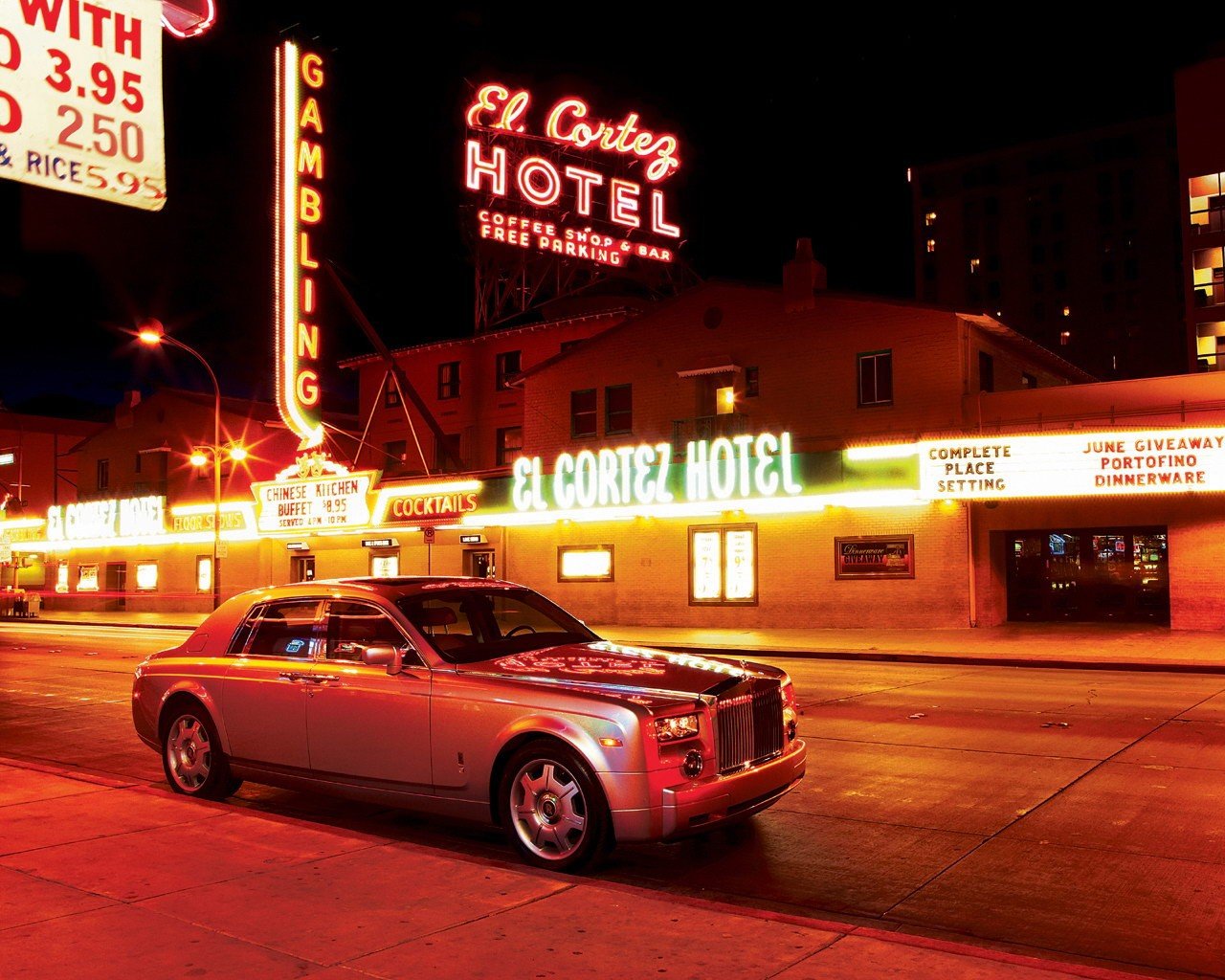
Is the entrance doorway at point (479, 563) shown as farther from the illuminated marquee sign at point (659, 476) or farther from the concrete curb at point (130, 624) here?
the concrete curb at point (130, 624)

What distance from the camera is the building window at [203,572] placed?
44594mm

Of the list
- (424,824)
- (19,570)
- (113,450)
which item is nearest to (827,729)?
(424,824)

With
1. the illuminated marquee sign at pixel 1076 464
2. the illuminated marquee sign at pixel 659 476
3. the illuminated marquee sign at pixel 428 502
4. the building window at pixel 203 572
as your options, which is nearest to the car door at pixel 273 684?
the illuminated marquee sign at pixel 659 476

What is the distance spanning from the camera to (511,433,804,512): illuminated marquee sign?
26406 mm

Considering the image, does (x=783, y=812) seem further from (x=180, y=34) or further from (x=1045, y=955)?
(x=180, y=34)

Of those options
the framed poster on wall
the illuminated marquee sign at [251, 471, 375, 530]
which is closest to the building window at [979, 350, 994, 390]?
the framed poster on wall

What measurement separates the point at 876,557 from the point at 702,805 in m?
21.3

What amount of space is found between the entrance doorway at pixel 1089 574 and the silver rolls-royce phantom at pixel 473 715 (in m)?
21.0

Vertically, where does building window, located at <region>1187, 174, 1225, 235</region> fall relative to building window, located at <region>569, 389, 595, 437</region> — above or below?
above

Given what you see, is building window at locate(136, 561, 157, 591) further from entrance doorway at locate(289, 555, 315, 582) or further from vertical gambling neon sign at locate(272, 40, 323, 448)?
vertical gambling neon sign at locate(272, 40, 323, 448)

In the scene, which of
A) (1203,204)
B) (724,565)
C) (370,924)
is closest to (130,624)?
(724,565)

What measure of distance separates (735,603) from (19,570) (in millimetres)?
45214

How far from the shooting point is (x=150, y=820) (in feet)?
24.4

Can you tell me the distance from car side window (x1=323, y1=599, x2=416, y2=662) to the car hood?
35.2 inches
